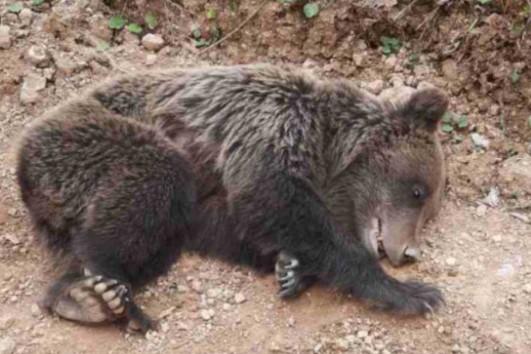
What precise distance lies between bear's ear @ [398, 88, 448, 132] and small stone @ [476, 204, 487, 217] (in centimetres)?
71

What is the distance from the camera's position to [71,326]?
194 inches

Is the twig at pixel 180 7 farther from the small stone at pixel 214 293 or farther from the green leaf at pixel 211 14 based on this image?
the small stone at pixel 214 293

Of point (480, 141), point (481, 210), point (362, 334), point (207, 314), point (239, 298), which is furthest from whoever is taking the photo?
point (480, 141)

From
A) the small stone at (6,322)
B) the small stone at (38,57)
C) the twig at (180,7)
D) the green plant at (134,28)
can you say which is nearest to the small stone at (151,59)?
the green plant at (134,28)

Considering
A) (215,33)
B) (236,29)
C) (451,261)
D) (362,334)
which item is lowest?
(362,334)

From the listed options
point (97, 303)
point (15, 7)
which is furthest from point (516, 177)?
point (15, 7)

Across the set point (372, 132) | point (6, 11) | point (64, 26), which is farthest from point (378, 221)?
point (6, 11)

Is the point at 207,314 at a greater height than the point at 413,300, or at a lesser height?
lesser

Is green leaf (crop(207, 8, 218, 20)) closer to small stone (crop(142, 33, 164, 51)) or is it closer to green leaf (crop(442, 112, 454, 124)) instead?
small stone (crop(142, 33, 164, 51))

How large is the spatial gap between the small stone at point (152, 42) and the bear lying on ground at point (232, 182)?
44.6 inches

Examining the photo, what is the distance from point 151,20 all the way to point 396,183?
282 centimetres

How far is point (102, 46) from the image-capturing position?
6980 millimetres

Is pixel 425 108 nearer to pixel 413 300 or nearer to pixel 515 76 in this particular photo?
pixel 515 76

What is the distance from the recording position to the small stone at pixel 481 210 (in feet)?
19.3
